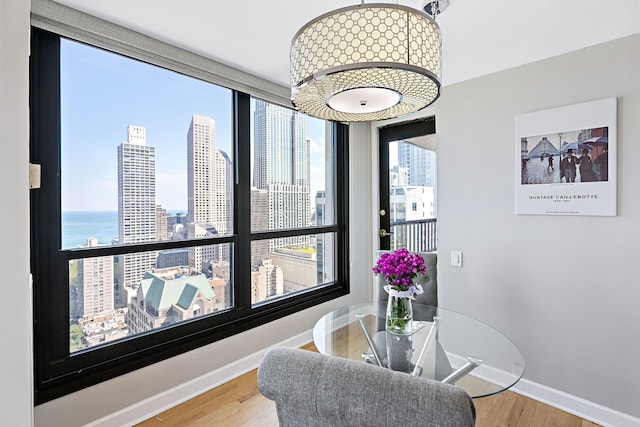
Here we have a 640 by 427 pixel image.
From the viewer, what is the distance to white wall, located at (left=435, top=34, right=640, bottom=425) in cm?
194

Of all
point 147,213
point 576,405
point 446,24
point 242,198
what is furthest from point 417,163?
point 147,213

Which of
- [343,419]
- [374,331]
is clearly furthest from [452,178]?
[343,419]

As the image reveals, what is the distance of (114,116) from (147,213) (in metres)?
0.62

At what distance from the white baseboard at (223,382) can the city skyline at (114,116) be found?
1.22 meters

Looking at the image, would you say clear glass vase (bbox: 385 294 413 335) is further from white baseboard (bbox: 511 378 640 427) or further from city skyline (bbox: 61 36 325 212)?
city skyline (bbox: 61 36 325 212)

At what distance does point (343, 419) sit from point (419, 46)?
116cm

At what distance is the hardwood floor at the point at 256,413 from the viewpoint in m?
1.99

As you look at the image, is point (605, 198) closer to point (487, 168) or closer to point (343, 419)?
point (487, 168)

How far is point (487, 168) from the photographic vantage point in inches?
97.5

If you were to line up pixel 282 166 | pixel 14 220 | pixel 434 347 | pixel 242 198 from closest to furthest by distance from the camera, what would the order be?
pixel 14 220 < pixel 434 347 < pixel 242 198 < pixel 282 166

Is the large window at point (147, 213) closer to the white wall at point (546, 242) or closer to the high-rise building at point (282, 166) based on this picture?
the high-rise building at point (282, 166)

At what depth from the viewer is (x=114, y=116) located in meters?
1.96

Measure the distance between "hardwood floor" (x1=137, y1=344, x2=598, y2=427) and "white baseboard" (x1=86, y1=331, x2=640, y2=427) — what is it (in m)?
0.04

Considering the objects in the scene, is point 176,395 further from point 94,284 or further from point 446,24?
point 446,24
